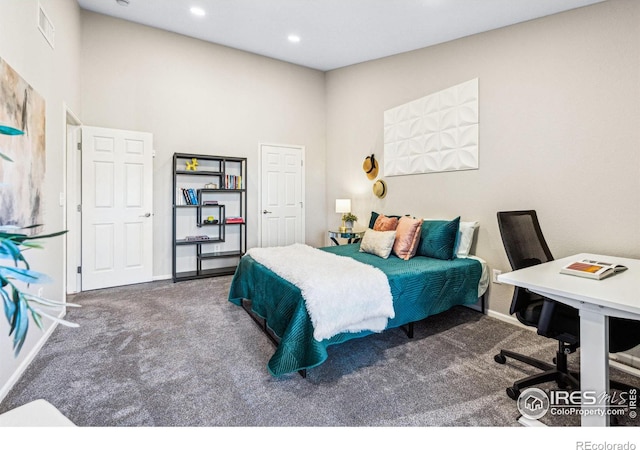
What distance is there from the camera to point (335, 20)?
12.1ft

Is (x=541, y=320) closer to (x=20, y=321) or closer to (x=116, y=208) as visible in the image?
(x=20, y=321)

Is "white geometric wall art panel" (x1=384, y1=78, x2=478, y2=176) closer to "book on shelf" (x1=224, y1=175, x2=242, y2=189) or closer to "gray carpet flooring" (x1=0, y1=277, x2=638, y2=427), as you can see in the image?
"gray carpet flooring" (x1=0, y1=277, x2=638, y2=427)

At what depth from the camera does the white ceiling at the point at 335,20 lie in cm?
300

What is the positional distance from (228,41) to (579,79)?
13.8 ft

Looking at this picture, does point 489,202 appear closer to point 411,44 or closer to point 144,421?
point 411,44

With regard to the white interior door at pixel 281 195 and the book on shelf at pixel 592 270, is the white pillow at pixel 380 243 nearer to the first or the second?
the book on shelf at pixel 592 270

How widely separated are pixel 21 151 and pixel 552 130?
4081mm

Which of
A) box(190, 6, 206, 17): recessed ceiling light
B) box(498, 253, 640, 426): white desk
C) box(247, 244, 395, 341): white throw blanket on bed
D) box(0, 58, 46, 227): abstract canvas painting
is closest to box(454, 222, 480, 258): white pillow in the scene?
box(247, 244, 395, 341): white throw blanket on bed

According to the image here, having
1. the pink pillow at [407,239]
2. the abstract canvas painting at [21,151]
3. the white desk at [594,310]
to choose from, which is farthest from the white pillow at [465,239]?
the abstract canvas painting at [21,151]

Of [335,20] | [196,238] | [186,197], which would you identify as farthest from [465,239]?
[186,197]

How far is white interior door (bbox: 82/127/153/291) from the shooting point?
12.7 ft

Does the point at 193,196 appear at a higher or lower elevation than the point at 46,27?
lower

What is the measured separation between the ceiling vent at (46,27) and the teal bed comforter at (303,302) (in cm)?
252
